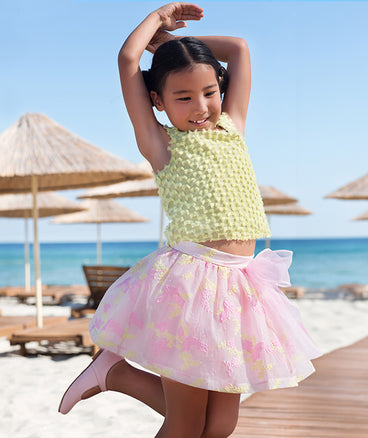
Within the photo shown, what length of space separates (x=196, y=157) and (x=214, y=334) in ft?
1.74

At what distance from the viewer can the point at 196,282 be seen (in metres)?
1.49

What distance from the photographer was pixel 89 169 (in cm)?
570

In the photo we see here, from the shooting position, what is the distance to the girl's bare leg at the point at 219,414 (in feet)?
5.10

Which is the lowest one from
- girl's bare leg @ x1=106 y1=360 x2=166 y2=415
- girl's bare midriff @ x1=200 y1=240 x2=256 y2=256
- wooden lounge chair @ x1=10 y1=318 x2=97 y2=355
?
wooden lounge chair @ x1=10 y1=318 x2=97 y2=355

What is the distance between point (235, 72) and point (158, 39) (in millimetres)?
287

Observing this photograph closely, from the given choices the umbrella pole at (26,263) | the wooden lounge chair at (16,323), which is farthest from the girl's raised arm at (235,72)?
the umbrella pole at (26,263)

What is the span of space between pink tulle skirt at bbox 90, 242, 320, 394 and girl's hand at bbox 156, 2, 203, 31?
77 centimetres

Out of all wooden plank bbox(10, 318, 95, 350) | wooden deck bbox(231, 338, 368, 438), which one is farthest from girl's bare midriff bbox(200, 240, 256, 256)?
wooden plank bbox(10, 318, 95, 350)

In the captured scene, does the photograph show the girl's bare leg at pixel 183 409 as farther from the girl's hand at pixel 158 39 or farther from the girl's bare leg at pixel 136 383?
the girl's hand at pixel 158 39

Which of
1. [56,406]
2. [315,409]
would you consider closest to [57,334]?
[56,406]

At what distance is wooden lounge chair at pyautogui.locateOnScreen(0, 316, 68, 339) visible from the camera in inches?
231

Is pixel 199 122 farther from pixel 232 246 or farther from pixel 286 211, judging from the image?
pixel 286 211

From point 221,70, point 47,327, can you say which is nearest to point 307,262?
point 47,327

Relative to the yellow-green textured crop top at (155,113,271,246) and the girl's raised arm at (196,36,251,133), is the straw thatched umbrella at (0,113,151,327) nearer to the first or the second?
the girl's raised arm at (196,36,251,133)
